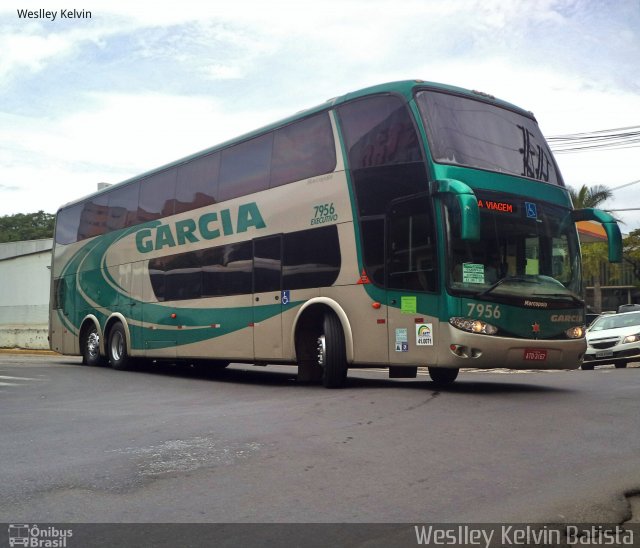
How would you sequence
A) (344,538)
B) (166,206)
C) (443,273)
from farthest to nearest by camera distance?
(166,206) → (443,273) → (344,538)

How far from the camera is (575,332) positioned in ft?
37.2

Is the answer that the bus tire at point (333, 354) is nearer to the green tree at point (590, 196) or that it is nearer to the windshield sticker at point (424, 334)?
the windshield sticker at point (424, 334)

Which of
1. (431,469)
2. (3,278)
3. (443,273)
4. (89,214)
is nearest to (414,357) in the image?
(443,273)

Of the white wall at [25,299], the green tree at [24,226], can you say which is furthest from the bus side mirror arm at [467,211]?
the green tree at [24,226]

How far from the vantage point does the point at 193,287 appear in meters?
15.7

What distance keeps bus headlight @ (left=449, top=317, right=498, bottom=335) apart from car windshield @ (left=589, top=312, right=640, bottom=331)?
11.3 metres

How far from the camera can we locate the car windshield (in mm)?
20672

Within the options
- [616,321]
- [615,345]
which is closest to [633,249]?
[616,321]

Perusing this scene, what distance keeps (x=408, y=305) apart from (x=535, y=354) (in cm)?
179

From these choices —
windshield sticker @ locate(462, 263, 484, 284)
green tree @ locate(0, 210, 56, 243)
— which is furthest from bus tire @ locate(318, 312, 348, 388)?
green tree @ locate(0, 210, 56, 243)

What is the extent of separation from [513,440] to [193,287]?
953cm

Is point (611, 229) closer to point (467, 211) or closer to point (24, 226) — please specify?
point (467, 211)

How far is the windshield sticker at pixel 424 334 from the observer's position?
35.0 feet

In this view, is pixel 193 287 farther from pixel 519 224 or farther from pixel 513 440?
pixel 513 440
